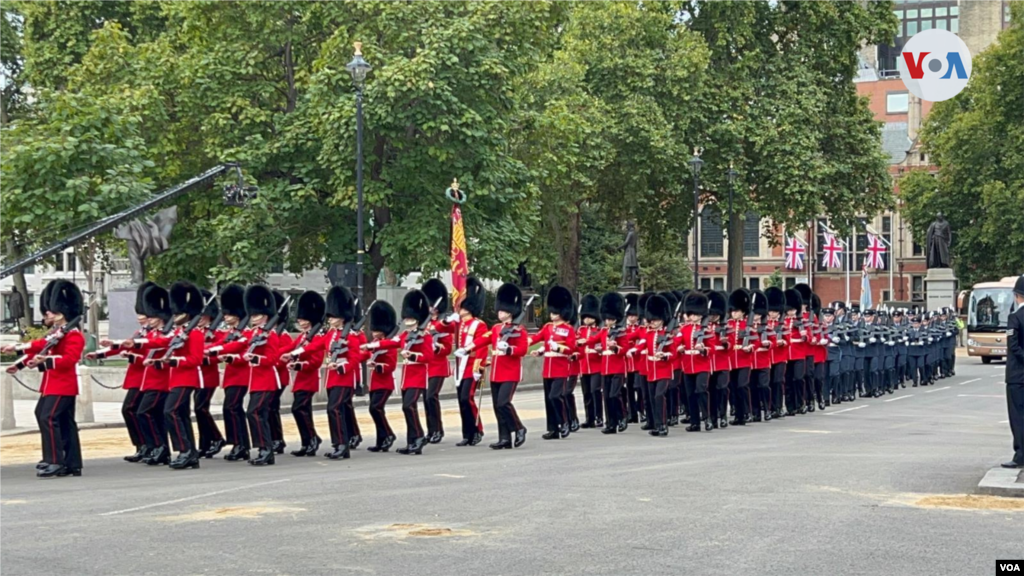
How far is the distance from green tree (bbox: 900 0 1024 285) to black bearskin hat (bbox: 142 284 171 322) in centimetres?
5353

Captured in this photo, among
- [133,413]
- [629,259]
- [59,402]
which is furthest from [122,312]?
[629,259]

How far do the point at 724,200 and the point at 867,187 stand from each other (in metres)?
5.60

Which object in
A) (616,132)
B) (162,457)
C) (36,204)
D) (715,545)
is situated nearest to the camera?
(715,545)

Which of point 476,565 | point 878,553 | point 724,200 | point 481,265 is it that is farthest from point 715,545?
point 724,200

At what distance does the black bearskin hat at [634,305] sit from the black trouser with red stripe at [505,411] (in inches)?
166

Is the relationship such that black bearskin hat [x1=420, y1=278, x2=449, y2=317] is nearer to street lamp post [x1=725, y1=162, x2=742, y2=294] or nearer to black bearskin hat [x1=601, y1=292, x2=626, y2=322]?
black bearskin hat [x1=601, y1=292, x2=626, y2=322]

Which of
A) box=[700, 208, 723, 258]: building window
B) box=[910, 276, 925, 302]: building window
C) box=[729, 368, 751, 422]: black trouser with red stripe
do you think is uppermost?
box=[700, 208, 723, 258]: building window

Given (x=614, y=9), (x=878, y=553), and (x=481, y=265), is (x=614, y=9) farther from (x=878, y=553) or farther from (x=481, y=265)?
(x=878, y=553)

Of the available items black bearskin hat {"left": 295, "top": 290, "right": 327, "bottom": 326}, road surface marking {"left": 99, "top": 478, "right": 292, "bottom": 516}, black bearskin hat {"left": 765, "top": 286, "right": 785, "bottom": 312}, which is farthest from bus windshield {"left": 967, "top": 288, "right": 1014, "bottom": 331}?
road surface marking {"left": 99, "top": 478, "right": 292, "bottom": 516}

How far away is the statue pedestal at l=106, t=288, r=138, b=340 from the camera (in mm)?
29719

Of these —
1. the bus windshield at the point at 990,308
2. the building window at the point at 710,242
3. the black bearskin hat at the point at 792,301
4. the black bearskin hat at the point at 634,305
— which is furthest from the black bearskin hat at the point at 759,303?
the building window at the point at 710,242

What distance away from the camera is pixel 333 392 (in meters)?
17.2

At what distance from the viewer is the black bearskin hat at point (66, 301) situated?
15.2 m

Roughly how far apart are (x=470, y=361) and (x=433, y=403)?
75cm
